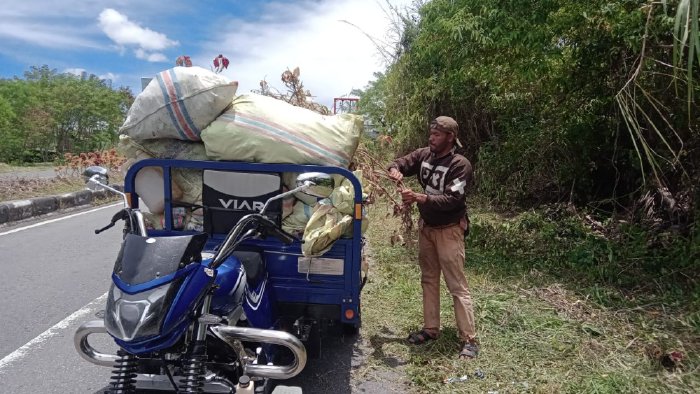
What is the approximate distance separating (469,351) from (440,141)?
160cm

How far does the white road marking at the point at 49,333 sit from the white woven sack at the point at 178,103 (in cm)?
187

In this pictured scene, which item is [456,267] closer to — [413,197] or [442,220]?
[442,220]

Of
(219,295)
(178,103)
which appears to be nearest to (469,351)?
(219,295)

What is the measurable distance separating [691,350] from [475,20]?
4.20m

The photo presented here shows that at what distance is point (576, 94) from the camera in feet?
22.4

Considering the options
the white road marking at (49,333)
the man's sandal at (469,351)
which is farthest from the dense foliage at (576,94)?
the white road marking at (49,333)

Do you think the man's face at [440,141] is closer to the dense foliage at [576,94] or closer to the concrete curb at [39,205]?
the dense foliage at [576,94]

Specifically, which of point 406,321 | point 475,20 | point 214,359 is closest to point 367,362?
point 406,321

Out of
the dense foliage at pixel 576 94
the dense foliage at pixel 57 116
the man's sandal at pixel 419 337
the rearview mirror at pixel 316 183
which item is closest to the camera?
the rearview mirror at pixel 316 183

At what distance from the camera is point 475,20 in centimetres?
615

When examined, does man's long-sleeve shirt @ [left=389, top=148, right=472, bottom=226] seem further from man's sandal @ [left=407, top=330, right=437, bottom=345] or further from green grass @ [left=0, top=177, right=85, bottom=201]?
green grass @ [left=0, top=177, right=85, bottom=201]

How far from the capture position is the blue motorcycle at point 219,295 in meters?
2.16

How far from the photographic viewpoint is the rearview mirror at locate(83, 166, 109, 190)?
10.5ft

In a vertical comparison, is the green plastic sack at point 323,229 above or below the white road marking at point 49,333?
above
